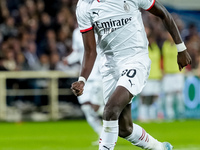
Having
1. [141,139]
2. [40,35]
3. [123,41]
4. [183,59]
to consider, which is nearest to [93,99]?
[141,139]

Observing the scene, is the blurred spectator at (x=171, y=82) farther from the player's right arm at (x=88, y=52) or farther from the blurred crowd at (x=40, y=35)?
the player's right arm at (x=88, y=52)

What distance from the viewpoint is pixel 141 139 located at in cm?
623

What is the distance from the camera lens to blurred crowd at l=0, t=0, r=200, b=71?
16297 mm

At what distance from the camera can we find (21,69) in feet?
52.9

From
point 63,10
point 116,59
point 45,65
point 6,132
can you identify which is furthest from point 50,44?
point 116,59

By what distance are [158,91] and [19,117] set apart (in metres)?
4.20

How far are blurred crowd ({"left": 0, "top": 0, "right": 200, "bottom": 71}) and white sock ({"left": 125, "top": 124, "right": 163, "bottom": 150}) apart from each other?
1011 centimetres

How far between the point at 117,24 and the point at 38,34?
1157cm

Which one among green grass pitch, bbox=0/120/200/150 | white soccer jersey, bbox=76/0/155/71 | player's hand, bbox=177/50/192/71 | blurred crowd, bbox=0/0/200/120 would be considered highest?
white soccer jersey, bbox=76/0/155/71

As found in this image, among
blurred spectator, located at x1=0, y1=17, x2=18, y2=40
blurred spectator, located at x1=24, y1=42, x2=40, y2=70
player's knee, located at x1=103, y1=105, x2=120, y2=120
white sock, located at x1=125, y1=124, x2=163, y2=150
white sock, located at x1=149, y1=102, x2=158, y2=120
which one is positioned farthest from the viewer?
blurred spectator, located at x1=0, y1=17, x2=18, y2=40

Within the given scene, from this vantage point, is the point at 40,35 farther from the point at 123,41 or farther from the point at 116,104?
the point at 116,104

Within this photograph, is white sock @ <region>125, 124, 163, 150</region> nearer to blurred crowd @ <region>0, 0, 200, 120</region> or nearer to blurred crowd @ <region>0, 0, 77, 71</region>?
blurred crowd @ <region>0, 0, 200, 120</region>

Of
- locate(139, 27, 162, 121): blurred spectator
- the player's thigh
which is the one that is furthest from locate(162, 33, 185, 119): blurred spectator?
the player's thigh

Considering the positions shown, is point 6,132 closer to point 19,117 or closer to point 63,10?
point 19,117
